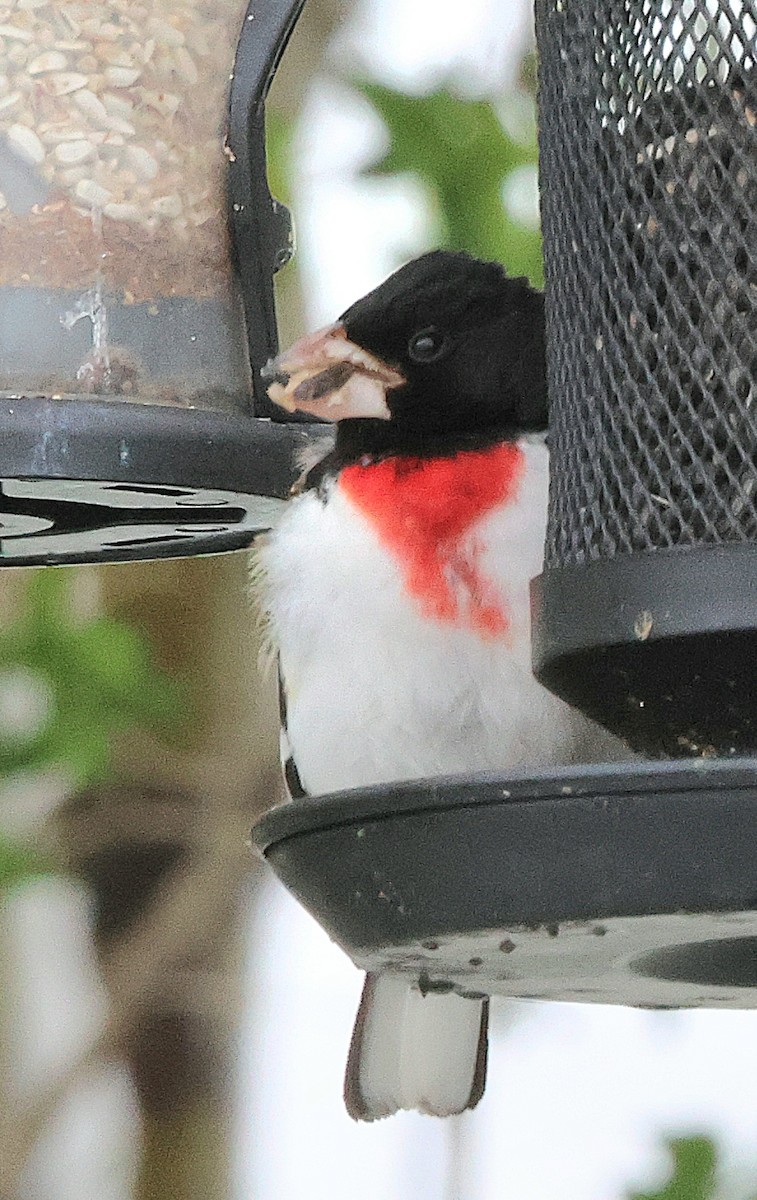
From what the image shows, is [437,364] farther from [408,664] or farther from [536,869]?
[536,869]

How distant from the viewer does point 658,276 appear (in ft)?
4.36

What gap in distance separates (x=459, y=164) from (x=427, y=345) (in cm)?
96

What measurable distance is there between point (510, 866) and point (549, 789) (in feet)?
Result: 0.17

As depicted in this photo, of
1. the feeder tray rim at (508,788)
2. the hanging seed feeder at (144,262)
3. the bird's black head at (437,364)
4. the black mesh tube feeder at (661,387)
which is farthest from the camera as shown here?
the bird's black head at (437,364)

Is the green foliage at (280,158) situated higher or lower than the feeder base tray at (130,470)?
higher

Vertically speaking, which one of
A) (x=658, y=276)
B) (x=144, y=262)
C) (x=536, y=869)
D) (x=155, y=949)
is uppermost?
(x=144, y=262)

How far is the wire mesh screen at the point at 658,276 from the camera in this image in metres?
1.30

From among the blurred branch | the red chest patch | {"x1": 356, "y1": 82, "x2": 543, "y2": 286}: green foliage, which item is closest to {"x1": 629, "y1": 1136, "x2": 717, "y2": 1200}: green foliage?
the blurred branch

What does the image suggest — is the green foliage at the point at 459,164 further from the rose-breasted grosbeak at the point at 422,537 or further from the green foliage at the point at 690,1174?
the green foliage at the point at 690,1174

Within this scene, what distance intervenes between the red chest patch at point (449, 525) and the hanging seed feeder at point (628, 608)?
0.33 m

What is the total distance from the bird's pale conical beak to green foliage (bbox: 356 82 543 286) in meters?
0.92

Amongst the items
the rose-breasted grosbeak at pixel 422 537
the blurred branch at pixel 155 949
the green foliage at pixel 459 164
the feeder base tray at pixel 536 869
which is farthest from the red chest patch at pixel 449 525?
the blurred branch at pixel 155 949

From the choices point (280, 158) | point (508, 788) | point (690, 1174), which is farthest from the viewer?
point (280, 158)

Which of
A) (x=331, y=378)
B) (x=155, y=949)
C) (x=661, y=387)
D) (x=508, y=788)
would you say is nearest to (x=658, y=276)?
(x=661, y=387)
